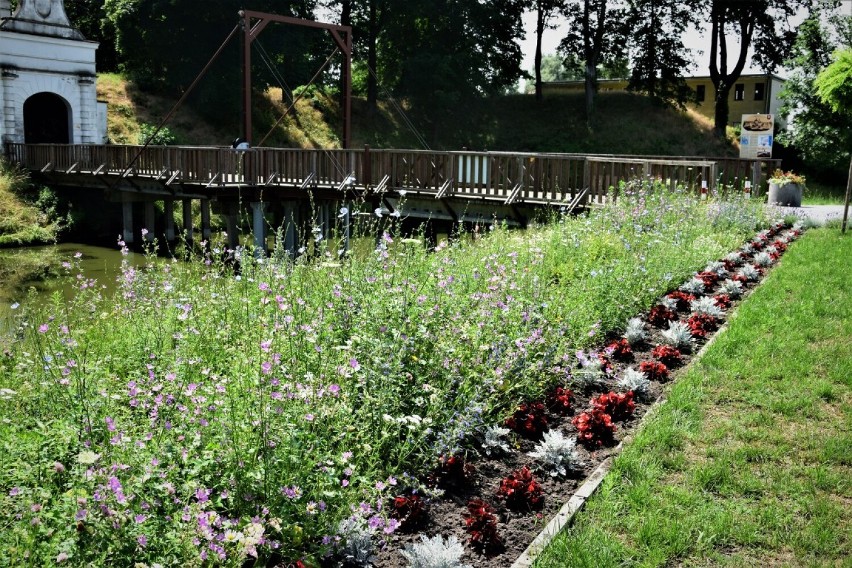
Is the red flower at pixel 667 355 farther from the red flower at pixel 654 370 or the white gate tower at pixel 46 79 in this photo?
the white gate tower at pixel 46 79

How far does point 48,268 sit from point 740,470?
1912 cm

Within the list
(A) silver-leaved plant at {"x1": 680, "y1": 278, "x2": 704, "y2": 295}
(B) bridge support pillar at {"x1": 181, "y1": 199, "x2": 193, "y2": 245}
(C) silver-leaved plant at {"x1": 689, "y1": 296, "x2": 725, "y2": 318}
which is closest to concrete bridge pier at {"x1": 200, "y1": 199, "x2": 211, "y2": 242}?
(B) bridge support pillar at {"x1": 181, "y1": 199, "x2": 193, "y2": 245}

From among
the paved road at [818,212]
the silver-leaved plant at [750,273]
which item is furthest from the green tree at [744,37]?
the silver-leaved plant at [750,273]

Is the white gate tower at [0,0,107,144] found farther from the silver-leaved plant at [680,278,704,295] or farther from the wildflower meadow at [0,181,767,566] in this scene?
the silver-leaved plant at [680,278,704,295]

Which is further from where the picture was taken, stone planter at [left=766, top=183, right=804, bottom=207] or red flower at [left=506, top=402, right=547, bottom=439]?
stone planter at [left=766, top=183, right=804, bottom=207]

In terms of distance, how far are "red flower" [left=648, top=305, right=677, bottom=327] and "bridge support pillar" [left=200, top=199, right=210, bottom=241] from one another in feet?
63.0

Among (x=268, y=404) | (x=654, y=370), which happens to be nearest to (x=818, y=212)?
(x=654, y=370)

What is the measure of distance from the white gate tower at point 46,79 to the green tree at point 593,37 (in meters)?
25.4

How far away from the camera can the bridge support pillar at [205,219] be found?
24.9m

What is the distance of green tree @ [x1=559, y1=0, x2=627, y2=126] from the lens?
4475cm

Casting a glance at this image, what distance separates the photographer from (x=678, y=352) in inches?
263

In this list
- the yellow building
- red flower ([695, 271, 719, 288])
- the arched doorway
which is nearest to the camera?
red flower ([695, 271, 719, 288])

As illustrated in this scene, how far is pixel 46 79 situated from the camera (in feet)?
105

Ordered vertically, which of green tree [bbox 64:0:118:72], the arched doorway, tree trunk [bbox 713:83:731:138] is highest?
green tree [bbox 64:0:118:72]
